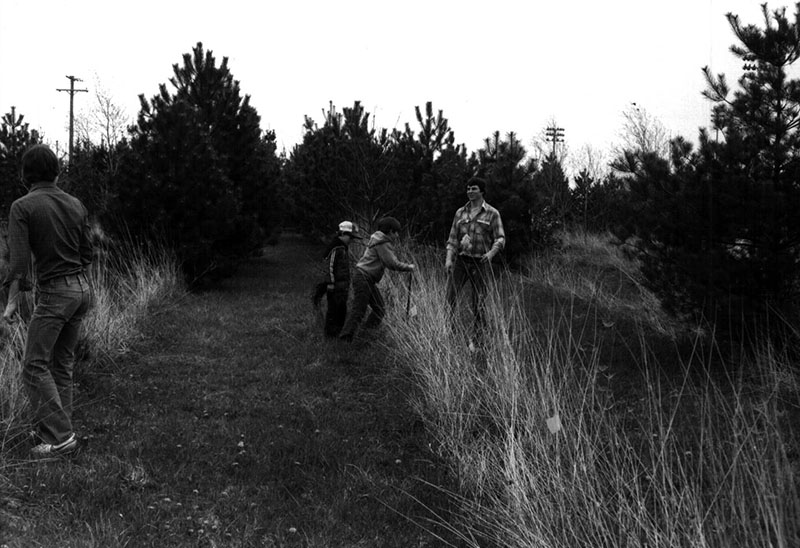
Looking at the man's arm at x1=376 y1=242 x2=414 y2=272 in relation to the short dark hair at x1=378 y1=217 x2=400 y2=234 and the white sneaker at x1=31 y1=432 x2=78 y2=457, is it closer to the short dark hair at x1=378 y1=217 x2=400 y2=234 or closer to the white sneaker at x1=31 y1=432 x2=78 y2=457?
the short dark hair at x1=378 y1=217 x2=400 y2=234

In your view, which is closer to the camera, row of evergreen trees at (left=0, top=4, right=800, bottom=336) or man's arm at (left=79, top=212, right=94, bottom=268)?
man's arm at (left=79, top=212, right=94, bottom=268)

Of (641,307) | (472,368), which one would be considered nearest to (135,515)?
(472,368)

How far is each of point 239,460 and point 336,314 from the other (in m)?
3.96

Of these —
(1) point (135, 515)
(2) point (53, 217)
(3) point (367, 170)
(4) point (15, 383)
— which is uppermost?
(3) point (367, 170)

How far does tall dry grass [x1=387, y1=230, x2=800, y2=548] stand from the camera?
229 cm

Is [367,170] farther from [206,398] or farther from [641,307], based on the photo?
[206,398]

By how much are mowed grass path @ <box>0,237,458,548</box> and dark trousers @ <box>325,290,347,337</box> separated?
0.44m

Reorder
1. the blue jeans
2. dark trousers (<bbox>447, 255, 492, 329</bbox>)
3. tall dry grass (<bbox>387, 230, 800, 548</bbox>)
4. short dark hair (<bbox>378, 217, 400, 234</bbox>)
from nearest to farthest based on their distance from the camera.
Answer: tall dry grass (<bbox>387, 230, 800, 548</bbox>)
the blue jeans
dark trousers (<bbox>447, 255, 492, 329</bbox>)
short dark hair (<bbox>378, 217, 400, 234</bbox>)

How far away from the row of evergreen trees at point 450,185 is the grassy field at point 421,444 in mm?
905

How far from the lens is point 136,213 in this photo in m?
12.7

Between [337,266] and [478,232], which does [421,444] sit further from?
[337,266]

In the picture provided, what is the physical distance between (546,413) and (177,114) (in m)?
11.5

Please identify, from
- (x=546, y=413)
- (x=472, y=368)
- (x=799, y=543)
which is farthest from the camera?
(x=472, y=368)

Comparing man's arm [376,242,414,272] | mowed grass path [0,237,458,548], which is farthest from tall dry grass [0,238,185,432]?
man's arm [376,242,414,272]
